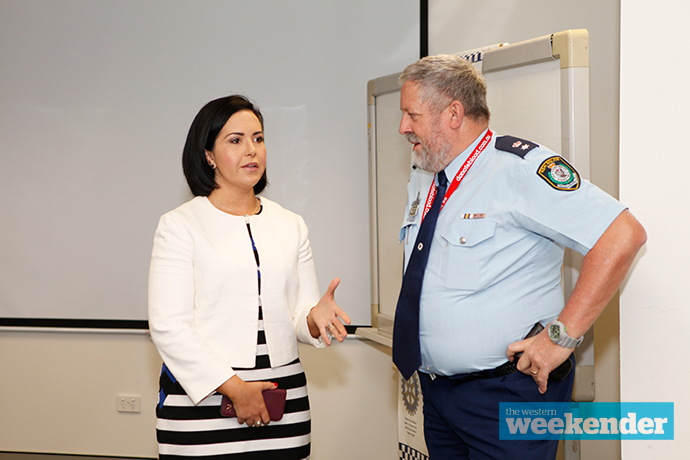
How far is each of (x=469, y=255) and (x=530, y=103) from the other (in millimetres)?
854

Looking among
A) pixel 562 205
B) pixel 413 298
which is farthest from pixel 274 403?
pixel 562 205

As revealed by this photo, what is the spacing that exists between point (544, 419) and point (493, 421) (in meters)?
0.14

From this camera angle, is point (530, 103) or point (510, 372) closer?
point (510, 372)

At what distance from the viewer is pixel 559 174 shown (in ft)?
4.62

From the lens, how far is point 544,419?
4.82 ft

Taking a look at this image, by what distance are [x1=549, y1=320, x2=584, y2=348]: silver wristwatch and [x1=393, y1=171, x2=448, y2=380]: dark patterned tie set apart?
377 millimetres

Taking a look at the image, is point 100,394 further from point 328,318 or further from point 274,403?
point 328,318

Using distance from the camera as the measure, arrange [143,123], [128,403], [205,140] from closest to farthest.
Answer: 1. [205,140]
2. [143,123]
3. [128,403]

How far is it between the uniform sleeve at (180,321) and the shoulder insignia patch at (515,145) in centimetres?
96

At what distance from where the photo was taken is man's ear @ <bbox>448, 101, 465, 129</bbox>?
161 cm

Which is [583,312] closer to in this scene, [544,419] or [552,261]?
[552,261]

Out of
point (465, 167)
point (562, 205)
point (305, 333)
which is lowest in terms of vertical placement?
point (305, 333)

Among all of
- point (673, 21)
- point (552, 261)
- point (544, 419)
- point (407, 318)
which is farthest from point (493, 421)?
point (673, 21)

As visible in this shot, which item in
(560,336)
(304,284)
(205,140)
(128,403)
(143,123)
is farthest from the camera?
(128,403)
